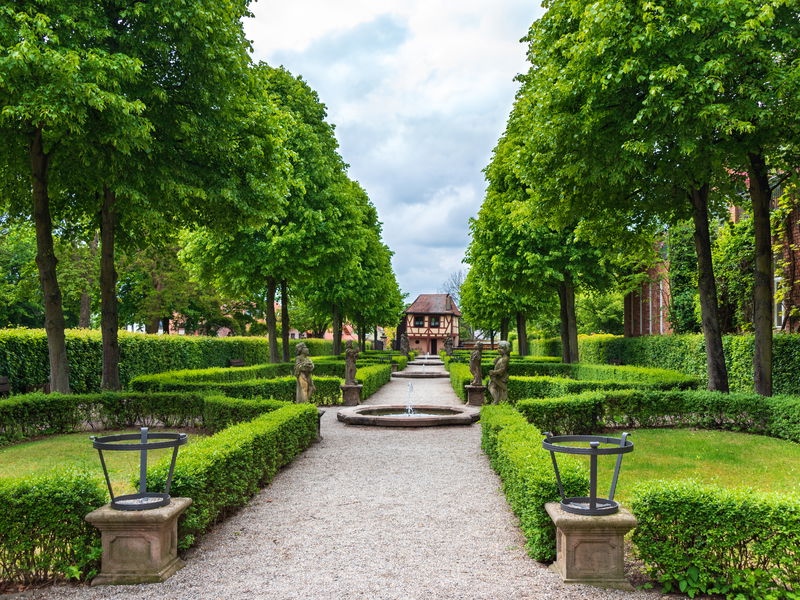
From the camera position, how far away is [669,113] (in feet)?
31.8

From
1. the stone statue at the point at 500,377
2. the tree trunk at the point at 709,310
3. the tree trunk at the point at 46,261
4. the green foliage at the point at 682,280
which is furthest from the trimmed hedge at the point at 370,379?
the green foliage at the point at 682,280

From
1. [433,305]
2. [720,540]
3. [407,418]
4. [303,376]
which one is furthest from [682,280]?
[433,305]

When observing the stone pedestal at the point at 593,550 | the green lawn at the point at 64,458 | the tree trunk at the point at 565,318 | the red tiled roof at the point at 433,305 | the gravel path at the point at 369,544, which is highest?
the red tiled roof at the point at 433,305

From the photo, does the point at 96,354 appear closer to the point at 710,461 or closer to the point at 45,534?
the point at 45,534

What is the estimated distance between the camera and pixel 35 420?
36.1 ft

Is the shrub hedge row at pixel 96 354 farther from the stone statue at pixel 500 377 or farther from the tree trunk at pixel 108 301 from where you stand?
the stone statue at pixel 500 377

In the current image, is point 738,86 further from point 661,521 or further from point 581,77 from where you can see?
point 661,521

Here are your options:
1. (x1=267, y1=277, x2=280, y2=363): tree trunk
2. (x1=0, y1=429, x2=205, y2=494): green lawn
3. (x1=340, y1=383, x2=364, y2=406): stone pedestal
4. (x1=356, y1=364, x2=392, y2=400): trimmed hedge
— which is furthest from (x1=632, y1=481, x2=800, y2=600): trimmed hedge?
(x1=267, y1=277, x2=280, y2=363): tree trunk

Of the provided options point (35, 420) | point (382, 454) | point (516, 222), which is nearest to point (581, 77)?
point (516, 222)

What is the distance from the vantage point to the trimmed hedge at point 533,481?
15.9ft

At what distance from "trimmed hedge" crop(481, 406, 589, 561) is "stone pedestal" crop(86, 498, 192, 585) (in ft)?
10.0

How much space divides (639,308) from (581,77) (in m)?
21.8

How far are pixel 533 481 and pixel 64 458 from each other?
7.59 metres

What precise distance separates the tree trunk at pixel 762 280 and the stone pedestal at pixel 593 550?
29.3 feet
